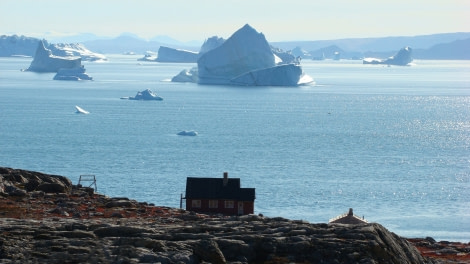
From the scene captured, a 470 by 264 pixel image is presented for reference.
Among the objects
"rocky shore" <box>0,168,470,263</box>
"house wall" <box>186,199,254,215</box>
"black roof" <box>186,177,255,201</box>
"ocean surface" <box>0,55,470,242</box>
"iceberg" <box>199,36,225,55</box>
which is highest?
"iceberg" <box>199,36,225,55</box>

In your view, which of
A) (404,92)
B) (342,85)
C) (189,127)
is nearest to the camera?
(189,127)

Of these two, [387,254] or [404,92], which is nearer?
[387,254]

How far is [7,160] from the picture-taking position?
7288cm

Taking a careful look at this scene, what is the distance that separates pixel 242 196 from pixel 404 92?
146101 mm

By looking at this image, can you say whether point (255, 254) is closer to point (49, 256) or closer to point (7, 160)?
point (49, 256)

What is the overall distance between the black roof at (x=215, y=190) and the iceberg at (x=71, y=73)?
16036cm

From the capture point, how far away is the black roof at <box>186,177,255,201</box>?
1256 inches

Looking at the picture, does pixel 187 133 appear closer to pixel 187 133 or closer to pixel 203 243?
pixel 187 133

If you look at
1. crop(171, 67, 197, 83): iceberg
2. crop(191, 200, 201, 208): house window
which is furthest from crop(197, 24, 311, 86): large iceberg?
crop(191, 200, 201, 208): house window

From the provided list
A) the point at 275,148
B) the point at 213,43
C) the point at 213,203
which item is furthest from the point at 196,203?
the point at 213,43

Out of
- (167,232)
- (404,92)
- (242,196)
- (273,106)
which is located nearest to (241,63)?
(273,106)

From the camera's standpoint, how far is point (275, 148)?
83.2 meters

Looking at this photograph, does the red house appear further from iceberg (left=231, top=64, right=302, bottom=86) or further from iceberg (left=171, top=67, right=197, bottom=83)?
iceberg (left=171, top=67, right=197, bottom=83)

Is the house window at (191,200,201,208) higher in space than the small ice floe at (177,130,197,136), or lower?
higher
